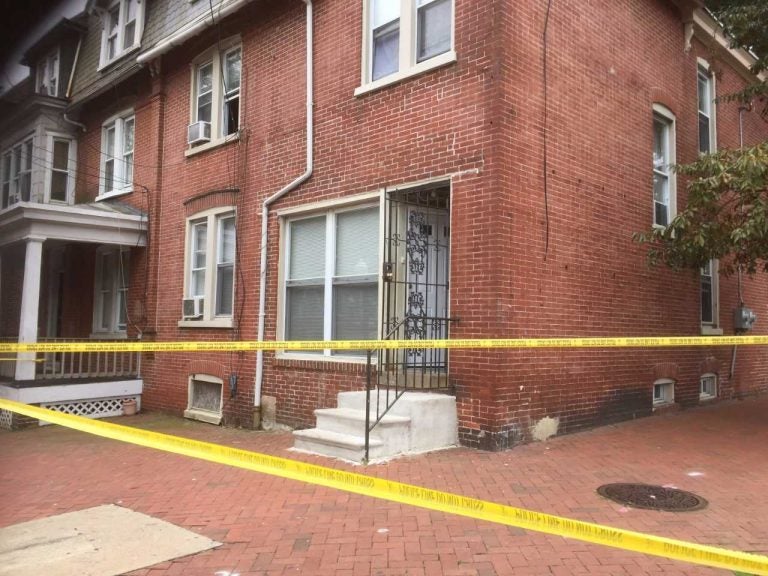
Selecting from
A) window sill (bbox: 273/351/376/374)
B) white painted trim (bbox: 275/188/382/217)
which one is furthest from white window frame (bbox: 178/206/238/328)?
window sill (bbox: 273/351/376/374)

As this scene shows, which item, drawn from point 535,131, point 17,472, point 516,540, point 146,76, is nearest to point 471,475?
point 516,540

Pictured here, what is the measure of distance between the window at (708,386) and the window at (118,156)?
36.8 feet

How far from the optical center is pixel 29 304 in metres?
10.1

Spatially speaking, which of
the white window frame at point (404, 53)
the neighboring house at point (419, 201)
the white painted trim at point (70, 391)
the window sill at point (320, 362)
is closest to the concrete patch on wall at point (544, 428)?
Answer: the neighboring house at point (419, 201)

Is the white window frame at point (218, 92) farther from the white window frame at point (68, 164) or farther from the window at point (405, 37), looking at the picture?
the white window frame at point (68, 164)

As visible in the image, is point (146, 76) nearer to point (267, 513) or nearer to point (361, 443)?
point (361, 443)

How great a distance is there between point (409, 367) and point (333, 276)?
1661 mm

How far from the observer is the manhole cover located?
4.93m

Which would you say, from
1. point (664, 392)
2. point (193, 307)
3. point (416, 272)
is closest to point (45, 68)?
point (416, 272)

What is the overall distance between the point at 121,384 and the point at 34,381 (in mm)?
1420

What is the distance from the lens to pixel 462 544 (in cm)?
416

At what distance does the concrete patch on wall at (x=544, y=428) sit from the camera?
7.18 meters

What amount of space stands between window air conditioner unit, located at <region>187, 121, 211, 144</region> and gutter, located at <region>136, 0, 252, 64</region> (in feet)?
4.92

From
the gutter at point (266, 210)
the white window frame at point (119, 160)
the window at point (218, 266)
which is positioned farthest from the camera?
the white window frame at point (119, 160)
